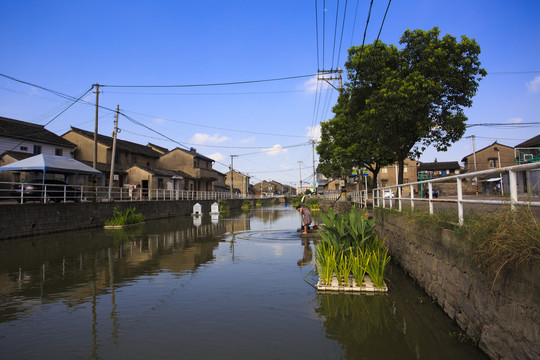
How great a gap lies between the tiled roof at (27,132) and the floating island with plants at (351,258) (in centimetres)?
3086

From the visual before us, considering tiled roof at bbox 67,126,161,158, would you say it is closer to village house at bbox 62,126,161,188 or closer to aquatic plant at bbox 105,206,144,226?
village house at bbox 62,126,161,188

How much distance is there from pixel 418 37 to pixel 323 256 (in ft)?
43.6

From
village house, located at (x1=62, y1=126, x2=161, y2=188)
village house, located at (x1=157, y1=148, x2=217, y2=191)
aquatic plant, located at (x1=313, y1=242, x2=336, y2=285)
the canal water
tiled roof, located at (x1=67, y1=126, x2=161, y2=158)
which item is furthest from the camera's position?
village house, located at (x1=157, y1=148, x2=217, y2=191)

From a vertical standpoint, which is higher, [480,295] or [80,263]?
[480,295]

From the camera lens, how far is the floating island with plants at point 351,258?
6.82 meters

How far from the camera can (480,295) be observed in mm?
4191

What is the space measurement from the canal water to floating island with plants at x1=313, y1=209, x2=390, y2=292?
304 mm

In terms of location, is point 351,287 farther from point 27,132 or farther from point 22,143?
point 27,132

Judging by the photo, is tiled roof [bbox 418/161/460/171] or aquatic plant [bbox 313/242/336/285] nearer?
aquatic plant [bbox 313/242/336/285]

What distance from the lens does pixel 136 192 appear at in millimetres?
37000

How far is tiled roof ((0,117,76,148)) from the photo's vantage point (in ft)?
94.2

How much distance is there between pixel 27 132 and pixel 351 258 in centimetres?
3401

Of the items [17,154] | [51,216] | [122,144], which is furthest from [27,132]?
[51,216]

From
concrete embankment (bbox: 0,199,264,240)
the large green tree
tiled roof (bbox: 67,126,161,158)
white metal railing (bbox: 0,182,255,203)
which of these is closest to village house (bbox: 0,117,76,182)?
white metal railing (bbox: 0,182,255,203)
